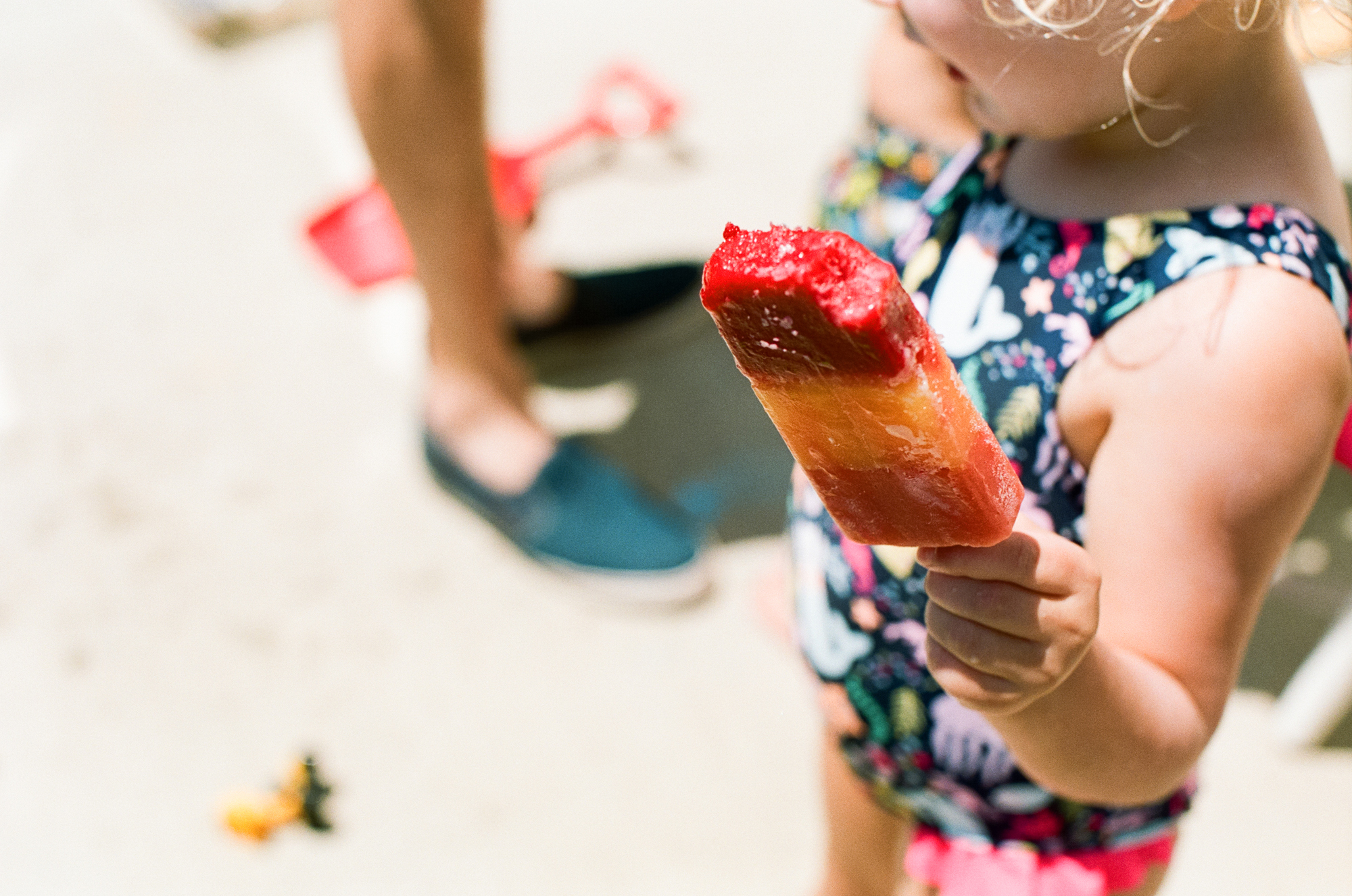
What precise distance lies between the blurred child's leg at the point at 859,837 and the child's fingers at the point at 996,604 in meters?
0.54

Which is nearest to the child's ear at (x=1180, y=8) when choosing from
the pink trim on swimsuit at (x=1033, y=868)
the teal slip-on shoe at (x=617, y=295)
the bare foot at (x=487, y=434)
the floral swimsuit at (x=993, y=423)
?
the floral swimsuit at (x=993, y=423)

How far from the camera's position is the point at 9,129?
2.68 meters

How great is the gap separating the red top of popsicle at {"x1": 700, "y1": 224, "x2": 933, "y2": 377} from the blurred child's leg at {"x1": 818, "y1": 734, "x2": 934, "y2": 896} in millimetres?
728

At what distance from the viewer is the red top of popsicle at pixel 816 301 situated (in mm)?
568

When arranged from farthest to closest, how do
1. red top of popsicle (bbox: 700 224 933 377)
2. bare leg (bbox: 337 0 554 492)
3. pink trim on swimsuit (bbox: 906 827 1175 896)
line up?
bare leg (bbox: 337 0 554 492) < pink trim on swimsuit (bbox: 906 827 1175 896) < red top of popsicle (bbox: 700 224 933 377)

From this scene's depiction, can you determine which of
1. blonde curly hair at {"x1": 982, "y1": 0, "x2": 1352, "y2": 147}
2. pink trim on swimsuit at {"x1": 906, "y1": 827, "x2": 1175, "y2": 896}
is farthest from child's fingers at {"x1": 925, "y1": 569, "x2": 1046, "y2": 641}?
pink trim on swimsuit at {"x1": 906, "y1": 827, "x2": 1175, "y2": 896}

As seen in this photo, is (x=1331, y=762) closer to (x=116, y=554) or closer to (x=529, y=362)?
(x=529, y=362)

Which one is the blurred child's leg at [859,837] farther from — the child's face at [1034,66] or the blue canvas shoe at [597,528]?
the child's face at [1034,66]

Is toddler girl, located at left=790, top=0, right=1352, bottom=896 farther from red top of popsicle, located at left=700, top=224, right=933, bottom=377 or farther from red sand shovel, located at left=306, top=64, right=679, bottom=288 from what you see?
red sand shovel, located at left=306, top=64, right=679, bottom=288

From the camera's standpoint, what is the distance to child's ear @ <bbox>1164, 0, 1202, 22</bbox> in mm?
694

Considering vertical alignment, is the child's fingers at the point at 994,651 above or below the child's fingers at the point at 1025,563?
below

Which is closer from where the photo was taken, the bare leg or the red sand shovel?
the bare leg

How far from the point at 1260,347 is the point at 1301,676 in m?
1.10

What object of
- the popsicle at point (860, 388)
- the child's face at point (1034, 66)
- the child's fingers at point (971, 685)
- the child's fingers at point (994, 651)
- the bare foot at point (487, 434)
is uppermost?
the child's face at point (1034, 66)
